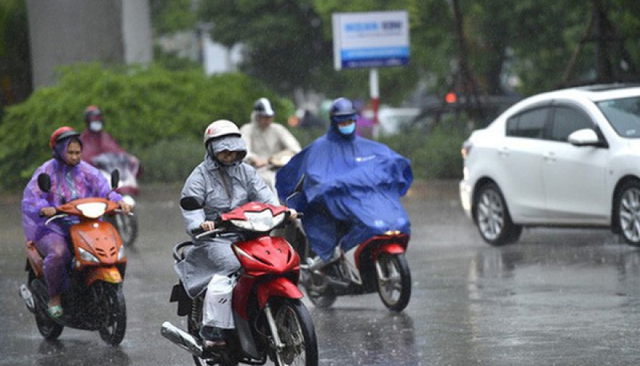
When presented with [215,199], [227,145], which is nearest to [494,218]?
[215,199]

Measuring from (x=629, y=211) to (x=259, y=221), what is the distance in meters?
7.14

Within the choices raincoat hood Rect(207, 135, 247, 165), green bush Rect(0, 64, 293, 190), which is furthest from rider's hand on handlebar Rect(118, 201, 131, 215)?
green bush Rect(0, 64, 293, 190)

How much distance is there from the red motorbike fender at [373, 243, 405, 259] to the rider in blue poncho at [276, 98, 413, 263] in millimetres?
126

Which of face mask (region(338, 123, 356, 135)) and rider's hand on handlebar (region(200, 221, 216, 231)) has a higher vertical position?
face mask (region(338, 123, 356, 135))

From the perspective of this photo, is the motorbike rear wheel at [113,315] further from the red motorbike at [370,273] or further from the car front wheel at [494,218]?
the car front wheel at [494,218]

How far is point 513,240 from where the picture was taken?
17781 mm

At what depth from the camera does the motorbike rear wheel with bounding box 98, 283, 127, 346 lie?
442 inches

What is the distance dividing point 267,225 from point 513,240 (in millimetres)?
8944

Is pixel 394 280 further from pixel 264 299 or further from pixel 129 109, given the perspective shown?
pixel 129 109

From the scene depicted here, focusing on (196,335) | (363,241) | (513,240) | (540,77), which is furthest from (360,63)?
(196,335)

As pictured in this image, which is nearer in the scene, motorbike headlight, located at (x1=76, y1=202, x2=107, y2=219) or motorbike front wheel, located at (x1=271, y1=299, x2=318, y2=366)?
motorbike front wheel, located at (x1=271, y1=299, x2=318, y2=366)

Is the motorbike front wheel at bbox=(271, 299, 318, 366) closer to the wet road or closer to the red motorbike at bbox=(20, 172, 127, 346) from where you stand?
the wet road

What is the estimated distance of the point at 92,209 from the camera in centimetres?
1148

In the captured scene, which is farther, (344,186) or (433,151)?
(433,151)
